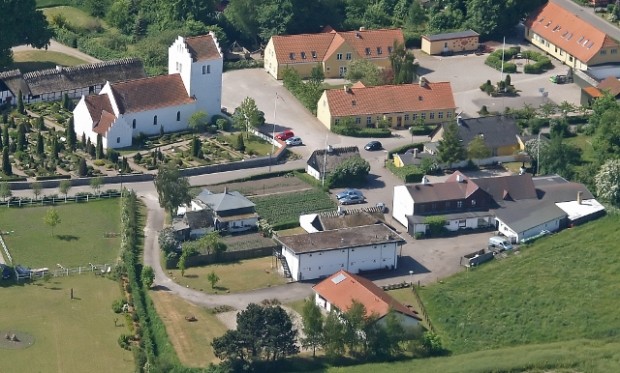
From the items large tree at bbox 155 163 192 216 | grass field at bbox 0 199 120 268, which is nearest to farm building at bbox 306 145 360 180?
large tree at bbox 155 163 192 216

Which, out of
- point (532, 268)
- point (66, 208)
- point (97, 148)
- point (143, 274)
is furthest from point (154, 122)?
point (532, 268)

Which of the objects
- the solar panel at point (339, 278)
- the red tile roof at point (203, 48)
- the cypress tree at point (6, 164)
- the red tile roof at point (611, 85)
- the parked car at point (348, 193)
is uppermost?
the red tile roof at point (203, 48)

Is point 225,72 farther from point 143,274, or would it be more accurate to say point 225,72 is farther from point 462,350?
point 462,350

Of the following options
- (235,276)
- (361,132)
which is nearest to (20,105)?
(361,132)

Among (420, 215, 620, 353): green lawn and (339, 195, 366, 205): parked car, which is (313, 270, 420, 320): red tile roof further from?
(339, 195, 366, 205): parked car

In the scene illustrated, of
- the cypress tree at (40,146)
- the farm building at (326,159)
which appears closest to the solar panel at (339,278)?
the farm building at (326,159)

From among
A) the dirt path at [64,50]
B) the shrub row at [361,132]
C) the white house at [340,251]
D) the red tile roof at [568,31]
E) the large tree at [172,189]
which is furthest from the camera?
the dirt path at [64,50]

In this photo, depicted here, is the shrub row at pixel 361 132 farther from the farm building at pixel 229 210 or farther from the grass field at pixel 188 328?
the grass field at pixel 188 328
